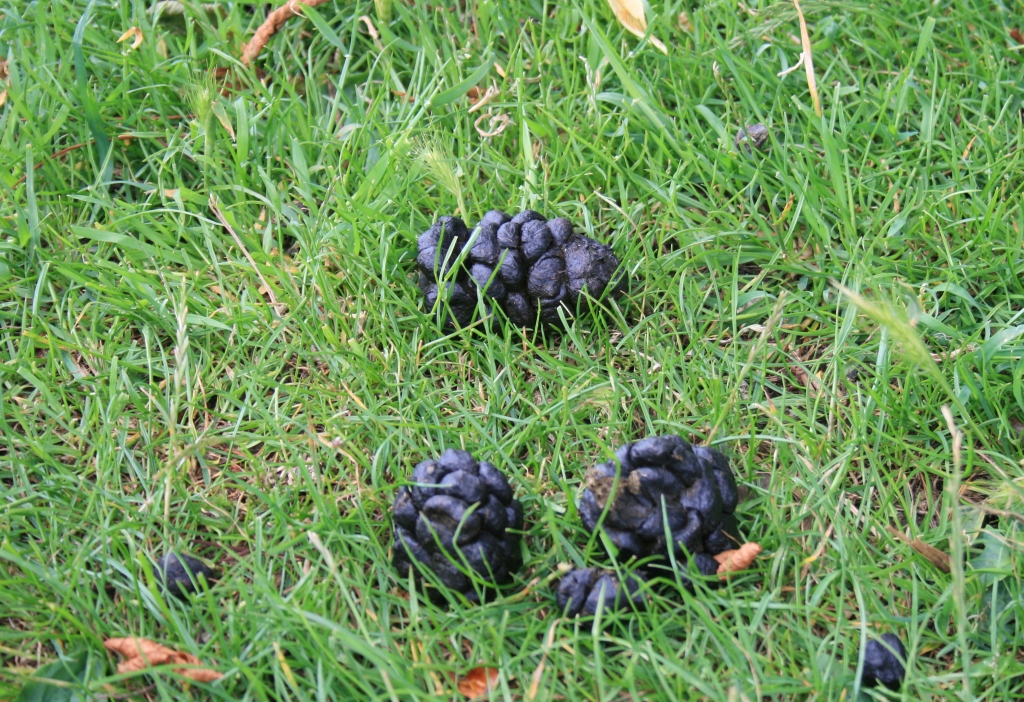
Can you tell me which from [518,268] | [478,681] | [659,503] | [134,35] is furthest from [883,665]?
[134,35]

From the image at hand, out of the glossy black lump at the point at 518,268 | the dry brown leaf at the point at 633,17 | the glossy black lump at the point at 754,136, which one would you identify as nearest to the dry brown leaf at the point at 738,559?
the glossy black lump at the point at 518,268

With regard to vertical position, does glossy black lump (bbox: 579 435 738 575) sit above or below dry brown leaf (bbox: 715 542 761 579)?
above

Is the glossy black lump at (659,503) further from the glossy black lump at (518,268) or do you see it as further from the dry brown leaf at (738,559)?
the glossy black lump at (518,268)

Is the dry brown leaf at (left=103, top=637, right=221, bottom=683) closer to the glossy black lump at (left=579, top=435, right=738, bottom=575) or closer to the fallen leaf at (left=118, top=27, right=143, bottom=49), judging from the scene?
the glossy black lump at (left=579, top=435, right=738, bottom=575)

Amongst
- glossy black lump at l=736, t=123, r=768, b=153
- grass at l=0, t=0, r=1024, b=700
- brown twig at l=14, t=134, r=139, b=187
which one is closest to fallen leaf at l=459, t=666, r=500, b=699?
grass at l=0, t=0, r=1024, b=700

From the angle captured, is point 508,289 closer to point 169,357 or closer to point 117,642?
point 169,357

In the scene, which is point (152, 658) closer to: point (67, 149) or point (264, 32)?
point (67, 149)
